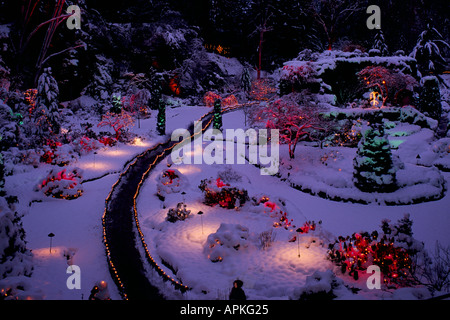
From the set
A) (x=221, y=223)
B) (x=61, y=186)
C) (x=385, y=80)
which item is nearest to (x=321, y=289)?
(x=221, y=223)

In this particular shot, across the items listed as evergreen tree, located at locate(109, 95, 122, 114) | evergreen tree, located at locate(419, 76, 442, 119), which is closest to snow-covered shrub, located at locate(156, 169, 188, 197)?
evergreen tree, located at locate(109, 95, 122, 114)

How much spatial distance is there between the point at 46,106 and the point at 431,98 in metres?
32.6

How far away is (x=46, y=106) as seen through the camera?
2247cm

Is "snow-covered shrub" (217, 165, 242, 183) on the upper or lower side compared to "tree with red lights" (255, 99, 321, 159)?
lower

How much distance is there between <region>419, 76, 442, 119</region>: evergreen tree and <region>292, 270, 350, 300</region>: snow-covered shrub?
2556cm

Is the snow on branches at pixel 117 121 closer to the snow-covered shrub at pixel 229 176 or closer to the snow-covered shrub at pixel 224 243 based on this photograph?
the snow-covered shrub at pixel 229 176

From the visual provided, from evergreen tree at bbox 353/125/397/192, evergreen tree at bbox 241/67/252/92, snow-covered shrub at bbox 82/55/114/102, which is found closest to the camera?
evergreen tree at bbox 353/125/397/192

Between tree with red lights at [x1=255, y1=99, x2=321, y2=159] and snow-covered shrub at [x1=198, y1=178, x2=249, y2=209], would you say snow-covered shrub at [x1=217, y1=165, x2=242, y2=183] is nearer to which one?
snow-covered shrub at [x1=198, y1=178, x2=249, y2=209]

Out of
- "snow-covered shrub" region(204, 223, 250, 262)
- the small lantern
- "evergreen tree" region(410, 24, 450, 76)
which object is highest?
"evergreen tree" region(410, 24, 450, 76)

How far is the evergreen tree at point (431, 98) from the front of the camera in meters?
26.9

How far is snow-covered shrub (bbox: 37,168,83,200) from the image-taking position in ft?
49.0

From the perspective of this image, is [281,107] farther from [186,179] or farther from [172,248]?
[172,248]

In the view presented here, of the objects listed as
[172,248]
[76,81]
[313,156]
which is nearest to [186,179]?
[172,248]

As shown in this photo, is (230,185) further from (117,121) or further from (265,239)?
(117,121)
